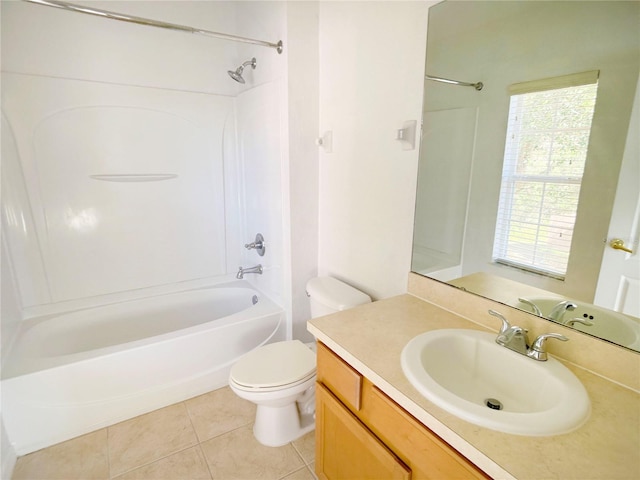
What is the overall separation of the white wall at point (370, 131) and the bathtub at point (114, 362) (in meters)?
0.83

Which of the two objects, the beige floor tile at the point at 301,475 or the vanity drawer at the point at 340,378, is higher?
the vanity drawer at the point at 340,378

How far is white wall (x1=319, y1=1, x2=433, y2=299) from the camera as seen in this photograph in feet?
4.82

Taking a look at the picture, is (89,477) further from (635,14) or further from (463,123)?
(635,14)

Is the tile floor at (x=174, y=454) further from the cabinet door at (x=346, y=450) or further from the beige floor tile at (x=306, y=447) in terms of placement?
the cabinet door at (x=346, y=450)

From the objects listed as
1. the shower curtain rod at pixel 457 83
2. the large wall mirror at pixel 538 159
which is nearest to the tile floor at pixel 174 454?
the large wall mirror at pixel 538 159

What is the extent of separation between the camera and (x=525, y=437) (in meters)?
0.72

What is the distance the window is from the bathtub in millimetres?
1584

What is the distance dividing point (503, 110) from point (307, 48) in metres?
1.25

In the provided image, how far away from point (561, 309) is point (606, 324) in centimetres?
11

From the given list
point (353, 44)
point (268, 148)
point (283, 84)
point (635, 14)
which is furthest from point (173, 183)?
point (635, 14)

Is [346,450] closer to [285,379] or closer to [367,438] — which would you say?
[367,438]

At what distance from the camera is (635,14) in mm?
850

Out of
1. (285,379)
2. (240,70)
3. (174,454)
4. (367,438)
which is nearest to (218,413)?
(174,454)

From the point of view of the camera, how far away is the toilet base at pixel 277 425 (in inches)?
67.5
